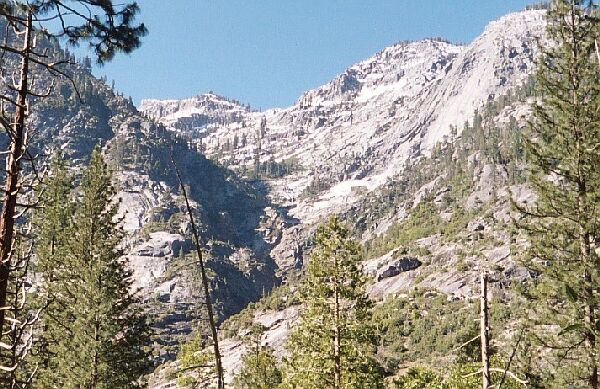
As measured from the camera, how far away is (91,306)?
73.5ft

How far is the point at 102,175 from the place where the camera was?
1023 inches

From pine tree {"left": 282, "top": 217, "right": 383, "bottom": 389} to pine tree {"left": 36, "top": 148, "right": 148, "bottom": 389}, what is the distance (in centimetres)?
786

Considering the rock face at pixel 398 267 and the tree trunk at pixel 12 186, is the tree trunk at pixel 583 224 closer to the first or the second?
the tree trunk at pixel 12 186

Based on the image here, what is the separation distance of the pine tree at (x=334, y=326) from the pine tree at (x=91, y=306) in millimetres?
7857

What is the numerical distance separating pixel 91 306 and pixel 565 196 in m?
19.9

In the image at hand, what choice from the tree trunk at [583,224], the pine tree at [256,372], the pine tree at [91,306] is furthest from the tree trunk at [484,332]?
the pine tree at [256,372]

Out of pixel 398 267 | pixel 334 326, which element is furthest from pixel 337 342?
pixel 398 267

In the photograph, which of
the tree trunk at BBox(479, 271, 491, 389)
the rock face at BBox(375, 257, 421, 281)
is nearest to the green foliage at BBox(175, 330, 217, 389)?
the tree trunk at BBox(479, 271, 491, 389)

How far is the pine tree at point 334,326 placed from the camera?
21.2 m

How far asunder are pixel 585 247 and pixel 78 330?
66.2 feet

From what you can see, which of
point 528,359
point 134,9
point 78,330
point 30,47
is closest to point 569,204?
point 528,359

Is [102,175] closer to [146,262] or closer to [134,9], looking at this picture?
[134,9]

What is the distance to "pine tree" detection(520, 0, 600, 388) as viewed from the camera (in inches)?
622

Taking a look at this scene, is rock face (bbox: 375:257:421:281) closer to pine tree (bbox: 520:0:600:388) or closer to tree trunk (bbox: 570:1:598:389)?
pine tree (bbox: 520:0:600:388)
